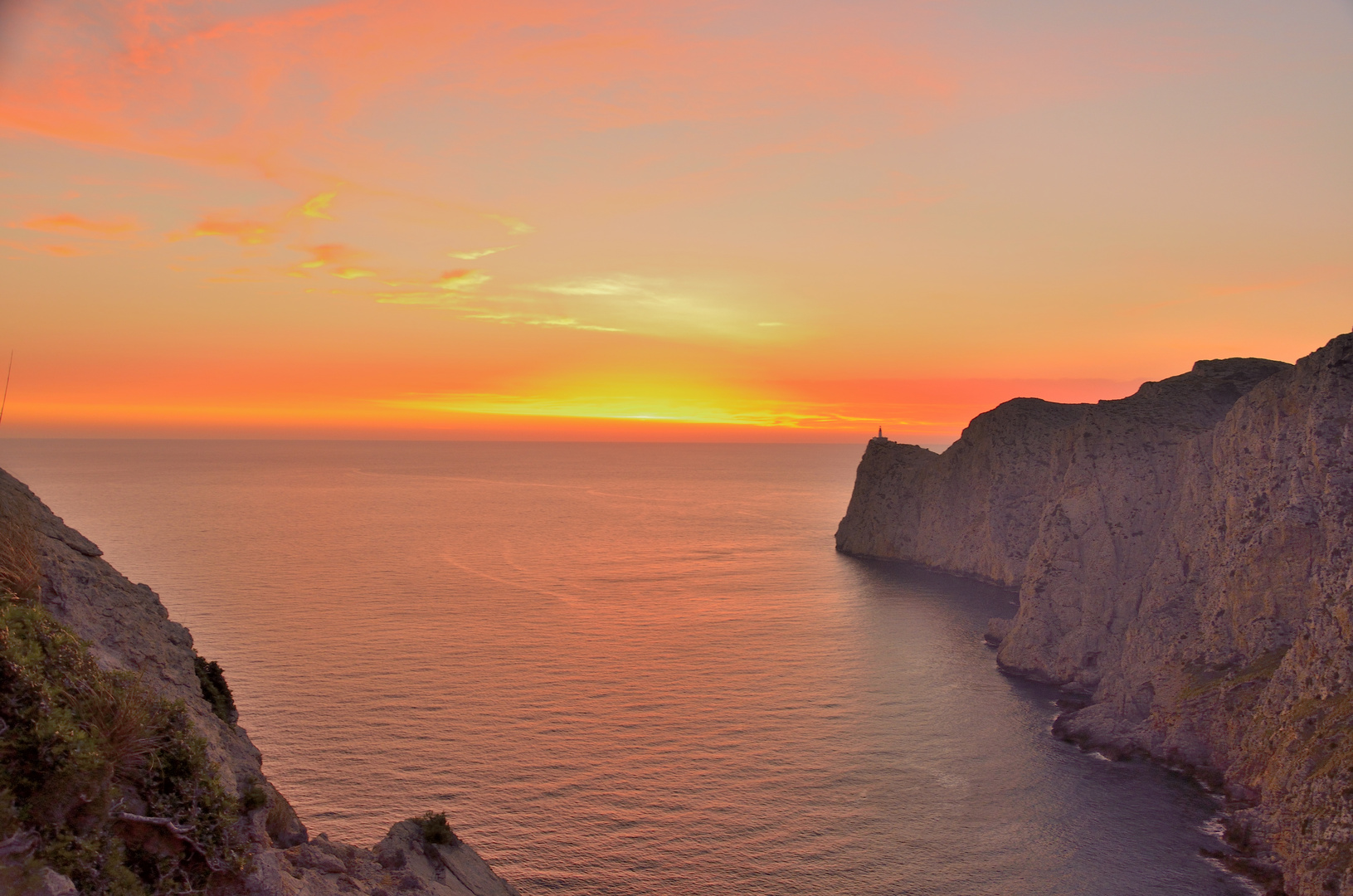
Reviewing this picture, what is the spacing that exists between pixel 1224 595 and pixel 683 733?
37.4 metres

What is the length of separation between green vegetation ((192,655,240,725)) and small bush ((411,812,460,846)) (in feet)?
21.9

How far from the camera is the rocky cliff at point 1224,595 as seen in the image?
124ft

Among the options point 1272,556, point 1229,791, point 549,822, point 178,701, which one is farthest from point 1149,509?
point 178,701

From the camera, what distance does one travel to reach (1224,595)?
166 ft

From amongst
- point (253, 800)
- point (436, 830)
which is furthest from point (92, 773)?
point (436, 830)

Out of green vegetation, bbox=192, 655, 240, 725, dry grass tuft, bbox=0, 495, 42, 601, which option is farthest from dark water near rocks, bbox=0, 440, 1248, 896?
dry grass tuft, bbox=0, 495, 42, 601

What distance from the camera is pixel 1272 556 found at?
47281 mm

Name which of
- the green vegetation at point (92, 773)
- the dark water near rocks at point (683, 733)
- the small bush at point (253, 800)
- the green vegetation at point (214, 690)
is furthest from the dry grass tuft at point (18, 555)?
the dark water near rocks at point (683, 733)

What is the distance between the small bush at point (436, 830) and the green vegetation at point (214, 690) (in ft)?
21.9

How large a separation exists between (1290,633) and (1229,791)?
9.99 metres

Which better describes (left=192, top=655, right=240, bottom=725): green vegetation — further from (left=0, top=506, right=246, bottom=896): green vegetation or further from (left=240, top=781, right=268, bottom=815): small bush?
(left=0, top=506, right=246, bottom=896): green vegetation

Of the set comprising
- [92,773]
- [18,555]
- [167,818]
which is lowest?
[167,818]

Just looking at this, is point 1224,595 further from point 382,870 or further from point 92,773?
point 92,773

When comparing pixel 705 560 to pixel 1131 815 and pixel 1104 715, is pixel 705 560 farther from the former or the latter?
pixel 1131 815
